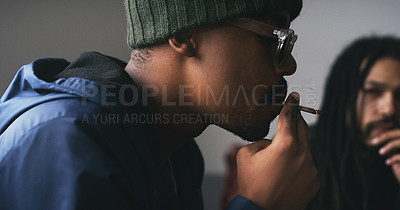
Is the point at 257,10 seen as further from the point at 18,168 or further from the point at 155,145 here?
the point at 18,168

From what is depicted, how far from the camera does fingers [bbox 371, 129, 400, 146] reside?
771 millimetres

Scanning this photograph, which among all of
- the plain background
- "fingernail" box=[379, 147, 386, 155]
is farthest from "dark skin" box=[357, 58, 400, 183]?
the plain background

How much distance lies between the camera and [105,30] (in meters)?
1.24

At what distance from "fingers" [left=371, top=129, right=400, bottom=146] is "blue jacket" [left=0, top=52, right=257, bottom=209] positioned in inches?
14.0

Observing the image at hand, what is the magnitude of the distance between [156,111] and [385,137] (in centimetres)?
49

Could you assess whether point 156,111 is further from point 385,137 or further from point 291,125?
point 385,137

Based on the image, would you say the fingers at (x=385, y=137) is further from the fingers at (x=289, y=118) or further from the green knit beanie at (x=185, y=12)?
the green knit beanie at (x=185, y=12)

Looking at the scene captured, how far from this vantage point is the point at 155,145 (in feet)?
2.43

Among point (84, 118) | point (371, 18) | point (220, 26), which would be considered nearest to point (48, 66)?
point (84, 118)

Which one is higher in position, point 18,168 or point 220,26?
point 220,26

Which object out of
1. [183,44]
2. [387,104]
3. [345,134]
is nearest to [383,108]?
[387,104]

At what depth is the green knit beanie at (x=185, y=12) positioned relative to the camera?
685 mm

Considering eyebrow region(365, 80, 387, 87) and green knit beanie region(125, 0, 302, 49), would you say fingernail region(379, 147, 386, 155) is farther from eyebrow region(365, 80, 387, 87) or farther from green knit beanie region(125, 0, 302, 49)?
green knit beanie region(125, 0, 302, 49)

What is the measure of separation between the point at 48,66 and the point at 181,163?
1.29 ft
